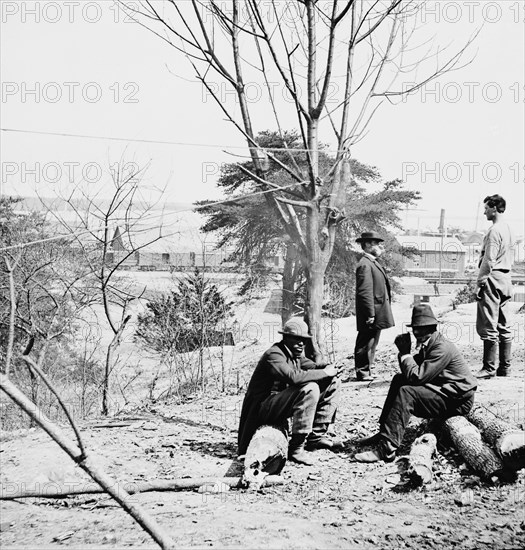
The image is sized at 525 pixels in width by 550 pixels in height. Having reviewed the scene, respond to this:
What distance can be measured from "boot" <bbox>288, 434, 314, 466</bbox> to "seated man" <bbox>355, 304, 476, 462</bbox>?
1.60 ft

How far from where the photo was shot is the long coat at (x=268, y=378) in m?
6.12

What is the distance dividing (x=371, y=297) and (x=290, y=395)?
266 centimetres

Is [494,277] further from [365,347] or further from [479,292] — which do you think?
[365,347]

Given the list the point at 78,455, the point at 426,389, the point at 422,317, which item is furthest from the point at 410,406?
the point at 78,455

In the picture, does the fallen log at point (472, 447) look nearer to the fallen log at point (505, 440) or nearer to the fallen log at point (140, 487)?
the fallen log at point (505, 440)

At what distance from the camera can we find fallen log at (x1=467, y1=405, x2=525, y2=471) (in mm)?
5215

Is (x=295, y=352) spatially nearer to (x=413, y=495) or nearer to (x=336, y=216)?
(x=413, y=495)

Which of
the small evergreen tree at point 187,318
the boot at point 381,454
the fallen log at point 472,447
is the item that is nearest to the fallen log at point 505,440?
the fallen log at point 472,447

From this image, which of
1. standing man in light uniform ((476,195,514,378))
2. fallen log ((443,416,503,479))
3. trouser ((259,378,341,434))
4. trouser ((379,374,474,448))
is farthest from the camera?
standing man in light uniform ((476,195,514,378))

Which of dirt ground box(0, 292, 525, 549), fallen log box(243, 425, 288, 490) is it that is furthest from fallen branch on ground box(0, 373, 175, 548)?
fallen log box(243, 425, 288, 490)

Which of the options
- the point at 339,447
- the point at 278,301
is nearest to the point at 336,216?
the point at 339,447

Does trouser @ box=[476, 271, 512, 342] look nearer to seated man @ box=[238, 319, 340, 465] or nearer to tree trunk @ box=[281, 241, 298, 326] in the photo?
seated man @ box=[238, 319, 340, 465]

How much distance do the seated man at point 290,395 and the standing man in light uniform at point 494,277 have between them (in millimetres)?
2612

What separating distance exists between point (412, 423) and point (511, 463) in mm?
1708
